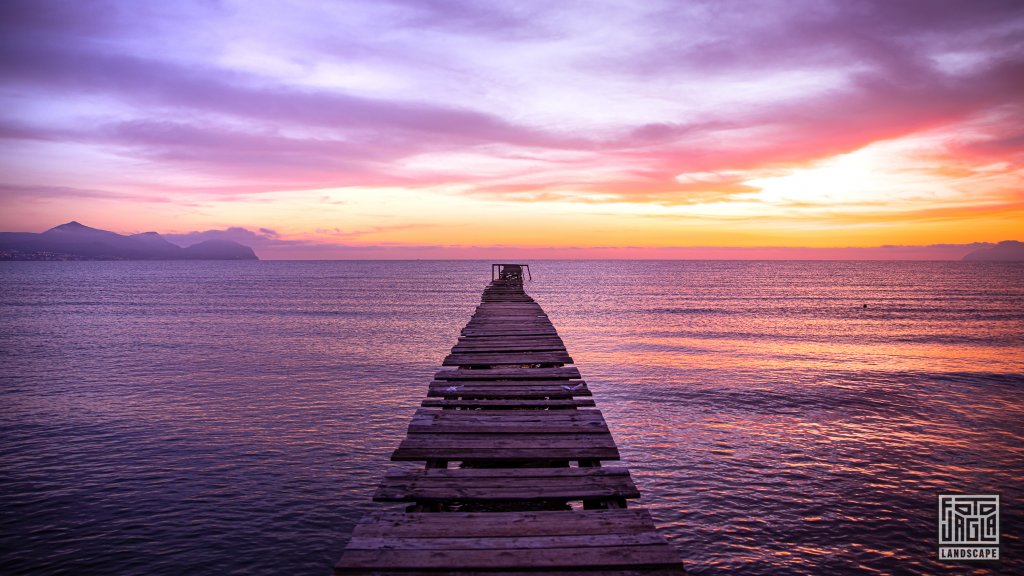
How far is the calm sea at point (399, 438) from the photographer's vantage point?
31.6 ft

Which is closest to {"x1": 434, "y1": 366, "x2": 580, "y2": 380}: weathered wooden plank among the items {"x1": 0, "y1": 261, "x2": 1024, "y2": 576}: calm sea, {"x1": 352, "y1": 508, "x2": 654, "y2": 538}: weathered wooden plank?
{"x1": 0, "y1": 261, "x2": 1024, "y2": 576}: calm sea

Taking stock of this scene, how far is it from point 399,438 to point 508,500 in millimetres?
11215

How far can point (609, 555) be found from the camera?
12.6 ft

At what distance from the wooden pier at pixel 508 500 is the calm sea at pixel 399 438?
4.05 metres

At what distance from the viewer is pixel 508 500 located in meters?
4.81

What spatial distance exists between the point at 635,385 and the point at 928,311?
165 ft

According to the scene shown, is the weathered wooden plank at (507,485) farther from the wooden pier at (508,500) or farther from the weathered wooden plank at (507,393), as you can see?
the weathered wooden plank at (507,393)

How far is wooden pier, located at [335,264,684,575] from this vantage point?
12.4 ft

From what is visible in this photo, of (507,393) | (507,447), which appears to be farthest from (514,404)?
(507,447)

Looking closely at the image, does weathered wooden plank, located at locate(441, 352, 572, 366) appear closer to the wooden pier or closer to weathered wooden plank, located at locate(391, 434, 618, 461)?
the wooden pier

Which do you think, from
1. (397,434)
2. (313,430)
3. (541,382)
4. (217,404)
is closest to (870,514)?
(541,382)

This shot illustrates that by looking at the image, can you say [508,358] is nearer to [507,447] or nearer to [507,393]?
[507,393]

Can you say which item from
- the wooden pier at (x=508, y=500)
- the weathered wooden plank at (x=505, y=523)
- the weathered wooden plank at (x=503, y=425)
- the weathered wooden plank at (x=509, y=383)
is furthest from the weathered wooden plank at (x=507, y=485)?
the weathered wooden plank at (x=509, y=383)

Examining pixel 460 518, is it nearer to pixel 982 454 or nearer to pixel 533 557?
pixel 533 557
